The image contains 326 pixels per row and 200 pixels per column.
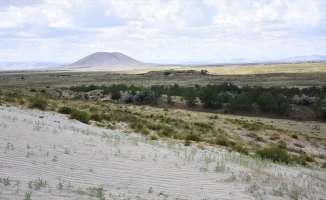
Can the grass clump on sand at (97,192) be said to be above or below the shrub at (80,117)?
above

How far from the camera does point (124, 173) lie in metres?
8.84

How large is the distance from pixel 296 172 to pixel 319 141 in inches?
427

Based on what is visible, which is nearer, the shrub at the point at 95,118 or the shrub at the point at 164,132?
the shrub at the point at 164,132

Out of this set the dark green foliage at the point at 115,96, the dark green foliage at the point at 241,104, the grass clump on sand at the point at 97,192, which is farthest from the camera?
the dark green foliage at the point at 115,96

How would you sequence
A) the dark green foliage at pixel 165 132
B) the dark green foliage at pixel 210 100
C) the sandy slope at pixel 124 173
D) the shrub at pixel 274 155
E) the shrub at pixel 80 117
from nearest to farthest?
the sandy slope at pixel 124 173 < the shrub at pixel 274 155 < the dark green foliage at pixel 165 132 < the shrub at pixel 80 117 < the dark green foliage at pixel 210 100

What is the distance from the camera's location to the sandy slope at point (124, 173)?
725cm

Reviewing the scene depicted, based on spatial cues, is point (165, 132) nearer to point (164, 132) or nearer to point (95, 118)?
point (164, 132)

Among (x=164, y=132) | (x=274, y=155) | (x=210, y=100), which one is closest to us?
(x=274, y=155)

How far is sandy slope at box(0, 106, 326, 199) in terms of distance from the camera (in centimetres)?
725

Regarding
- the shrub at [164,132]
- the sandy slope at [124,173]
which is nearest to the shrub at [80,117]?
the shrub at [164,132]

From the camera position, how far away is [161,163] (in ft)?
34.0

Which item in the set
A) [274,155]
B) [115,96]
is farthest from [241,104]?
[274,155]

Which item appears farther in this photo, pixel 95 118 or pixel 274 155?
pixel 95 118

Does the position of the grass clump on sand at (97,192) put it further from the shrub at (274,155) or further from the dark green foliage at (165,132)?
the dark green foliage at (165,132)
